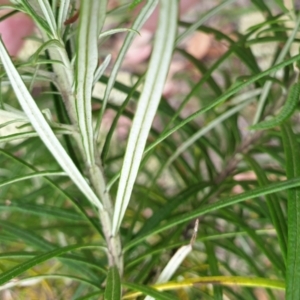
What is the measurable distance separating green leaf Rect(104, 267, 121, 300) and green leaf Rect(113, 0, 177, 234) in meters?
0.05

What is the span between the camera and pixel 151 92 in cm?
19

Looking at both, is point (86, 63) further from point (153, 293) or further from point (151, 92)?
point (153, 293)

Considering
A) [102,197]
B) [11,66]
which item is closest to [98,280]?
[102,197]

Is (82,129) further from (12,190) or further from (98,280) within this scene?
(12,190)

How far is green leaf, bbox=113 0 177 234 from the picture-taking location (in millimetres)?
168

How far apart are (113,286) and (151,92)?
12 centimetres

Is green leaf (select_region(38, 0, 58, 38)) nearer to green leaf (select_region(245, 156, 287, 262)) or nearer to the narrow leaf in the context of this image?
the narrow leaf

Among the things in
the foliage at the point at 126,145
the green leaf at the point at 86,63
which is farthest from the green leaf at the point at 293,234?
the green leaf at the point at 86,63

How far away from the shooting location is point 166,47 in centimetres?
18

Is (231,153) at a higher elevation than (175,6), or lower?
lower

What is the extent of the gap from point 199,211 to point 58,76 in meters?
0.11

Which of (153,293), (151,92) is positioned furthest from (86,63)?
(153,293)

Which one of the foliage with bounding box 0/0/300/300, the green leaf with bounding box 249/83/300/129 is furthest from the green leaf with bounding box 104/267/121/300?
the green leaf with bounding box 249/83/300/129

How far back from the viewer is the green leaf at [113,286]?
24cm
